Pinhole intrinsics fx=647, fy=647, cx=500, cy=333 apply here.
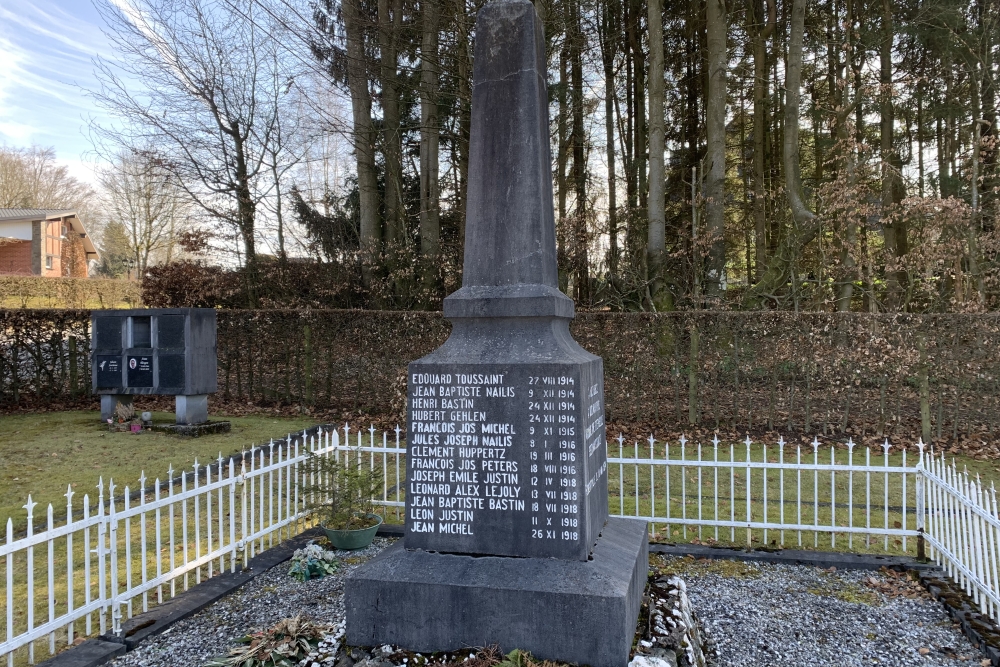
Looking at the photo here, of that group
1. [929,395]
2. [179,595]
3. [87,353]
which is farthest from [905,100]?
[87,353]

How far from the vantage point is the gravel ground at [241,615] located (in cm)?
→ 384

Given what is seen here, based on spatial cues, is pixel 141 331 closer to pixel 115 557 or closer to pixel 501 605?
pixel 115 557

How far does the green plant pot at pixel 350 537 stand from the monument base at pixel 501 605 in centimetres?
217

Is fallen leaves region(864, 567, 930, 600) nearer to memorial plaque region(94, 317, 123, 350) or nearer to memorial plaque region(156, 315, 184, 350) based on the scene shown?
memorial plaque region(156, 315, 184, 350)

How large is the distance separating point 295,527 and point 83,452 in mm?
5428

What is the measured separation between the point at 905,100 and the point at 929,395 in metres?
10.6

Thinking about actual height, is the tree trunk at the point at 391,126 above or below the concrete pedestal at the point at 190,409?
above

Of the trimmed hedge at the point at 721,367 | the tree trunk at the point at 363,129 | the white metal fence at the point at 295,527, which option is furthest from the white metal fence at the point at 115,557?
the tree trunk at the point at 363,129

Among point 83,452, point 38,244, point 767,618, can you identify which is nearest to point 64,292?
point 38,244

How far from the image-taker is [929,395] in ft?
35.2

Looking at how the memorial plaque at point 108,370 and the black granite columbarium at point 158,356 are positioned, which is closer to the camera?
the black granite columbarium at point 158,356

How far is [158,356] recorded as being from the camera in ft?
38.0

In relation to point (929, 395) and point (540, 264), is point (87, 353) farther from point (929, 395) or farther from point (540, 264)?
point (929, 395)

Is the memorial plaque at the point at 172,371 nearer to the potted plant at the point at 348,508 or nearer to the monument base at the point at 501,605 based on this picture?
the potted plant at the point at 348,508
